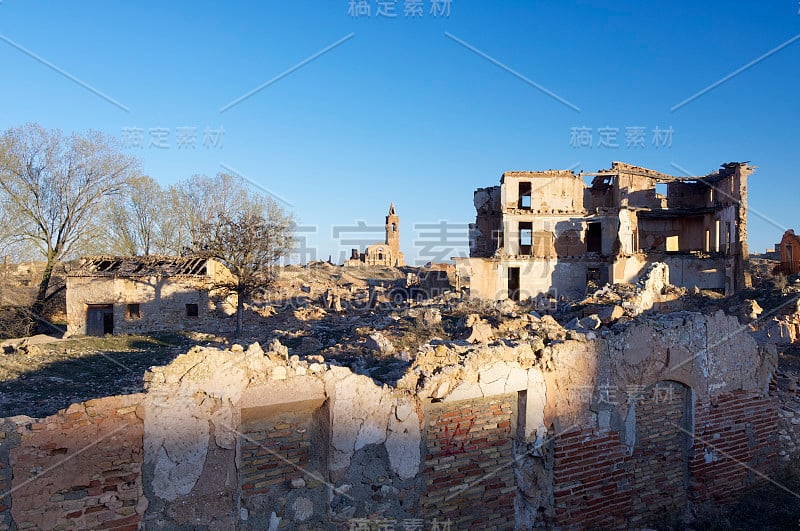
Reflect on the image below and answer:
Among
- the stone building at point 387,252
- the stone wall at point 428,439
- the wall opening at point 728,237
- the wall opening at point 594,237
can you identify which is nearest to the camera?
the stone wall at point 428,439

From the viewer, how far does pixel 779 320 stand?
39.8 ft

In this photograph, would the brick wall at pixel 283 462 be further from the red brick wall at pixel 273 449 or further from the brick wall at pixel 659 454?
the brick wall at pixel 659 454

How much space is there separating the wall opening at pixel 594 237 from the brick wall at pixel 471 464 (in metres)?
24.8

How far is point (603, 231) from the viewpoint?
88.8ft

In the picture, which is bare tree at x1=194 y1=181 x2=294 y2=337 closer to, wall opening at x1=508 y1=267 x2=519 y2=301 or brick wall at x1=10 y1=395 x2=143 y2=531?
wall opening at x1=508 y1=267 x2=519 y2=301

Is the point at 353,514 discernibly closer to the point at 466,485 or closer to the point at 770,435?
the point at 466,485

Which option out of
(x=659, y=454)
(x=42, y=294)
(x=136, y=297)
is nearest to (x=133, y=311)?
(x=136, y=297)

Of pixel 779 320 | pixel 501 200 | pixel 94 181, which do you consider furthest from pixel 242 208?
pixel 779 320

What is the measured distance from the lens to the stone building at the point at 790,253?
23.4m

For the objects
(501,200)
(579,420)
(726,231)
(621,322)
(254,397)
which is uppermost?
(501,200)

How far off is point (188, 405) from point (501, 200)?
24.9 meters

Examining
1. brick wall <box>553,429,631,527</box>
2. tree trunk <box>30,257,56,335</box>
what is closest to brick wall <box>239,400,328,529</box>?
brick wall <box>553,429,631,527</box>

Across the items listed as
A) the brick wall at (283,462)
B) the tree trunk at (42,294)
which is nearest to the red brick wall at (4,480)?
the brick wall at (283,462)

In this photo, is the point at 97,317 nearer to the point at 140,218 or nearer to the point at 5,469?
the point at 140,218
